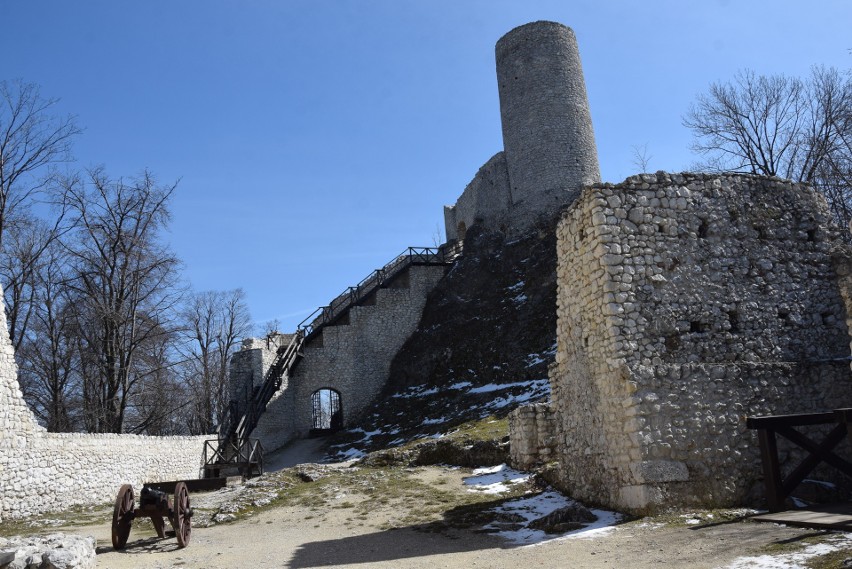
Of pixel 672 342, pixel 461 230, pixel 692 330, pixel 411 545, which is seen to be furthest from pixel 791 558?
pixel 461 230

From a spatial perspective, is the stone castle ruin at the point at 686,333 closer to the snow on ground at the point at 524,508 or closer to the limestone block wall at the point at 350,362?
the snow on ground at the point at 524,508

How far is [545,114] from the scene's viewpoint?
32188 millimetres

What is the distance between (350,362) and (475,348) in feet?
20.4

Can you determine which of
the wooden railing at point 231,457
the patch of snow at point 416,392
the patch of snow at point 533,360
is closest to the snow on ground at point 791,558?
the wooden railing at point 231,457

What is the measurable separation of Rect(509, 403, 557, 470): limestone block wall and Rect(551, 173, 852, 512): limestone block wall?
266 cm

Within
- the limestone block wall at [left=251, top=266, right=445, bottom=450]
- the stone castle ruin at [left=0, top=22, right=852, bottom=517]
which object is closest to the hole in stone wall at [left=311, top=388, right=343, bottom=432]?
the limestone block wall at [left=251, top=266, right=445, bottom=450]

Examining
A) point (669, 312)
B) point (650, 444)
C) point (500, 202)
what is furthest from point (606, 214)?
point (500, 202)

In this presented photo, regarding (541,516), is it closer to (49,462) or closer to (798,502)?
(798,502)

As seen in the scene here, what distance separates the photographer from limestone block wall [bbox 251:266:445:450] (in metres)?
28.0

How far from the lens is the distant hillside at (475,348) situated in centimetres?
2239

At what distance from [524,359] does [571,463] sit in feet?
45.3

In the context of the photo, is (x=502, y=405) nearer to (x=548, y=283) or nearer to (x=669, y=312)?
(x=548, y=283)

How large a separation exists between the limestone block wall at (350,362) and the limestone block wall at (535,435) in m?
16.2

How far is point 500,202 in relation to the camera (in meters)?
33.8
